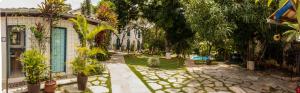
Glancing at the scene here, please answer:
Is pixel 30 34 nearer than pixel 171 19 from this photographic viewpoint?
Yes

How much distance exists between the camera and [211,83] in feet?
42.9

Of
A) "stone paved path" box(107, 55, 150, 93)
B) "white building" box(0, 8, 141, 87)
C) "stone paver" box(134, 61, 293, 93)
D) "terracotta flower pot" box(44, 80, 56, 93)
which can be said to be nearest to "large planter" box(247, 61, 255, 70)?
"stone paver" box(134, 61, 293, 93)

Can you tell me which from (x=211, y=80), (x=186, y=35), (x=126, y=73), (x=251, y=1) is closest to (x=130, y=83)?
(x=126, y=73)

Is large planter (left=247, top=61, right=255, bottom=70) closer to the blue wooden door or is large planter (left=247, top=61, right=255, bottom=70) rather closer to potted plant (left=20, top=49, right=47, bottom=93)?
the blue wooden door

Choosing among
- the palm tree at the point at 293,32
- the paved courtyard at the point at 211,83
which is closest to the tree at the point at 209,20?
the paved courtyard at the point at 211,83

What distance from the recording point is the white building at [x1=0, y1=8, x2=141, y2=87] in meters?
10.7

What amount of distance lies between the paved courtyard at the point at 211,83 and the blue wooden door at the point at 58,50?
12.2 ft

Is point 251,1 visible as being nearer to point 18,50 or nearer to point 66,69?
point 66,69

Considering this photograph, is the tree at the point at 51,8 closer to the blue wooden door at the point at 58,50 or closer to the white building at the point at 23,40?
the white building at the point at 23,40

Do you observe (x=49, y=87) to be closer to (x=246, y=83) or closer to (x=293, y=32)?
(x=293, y=32)

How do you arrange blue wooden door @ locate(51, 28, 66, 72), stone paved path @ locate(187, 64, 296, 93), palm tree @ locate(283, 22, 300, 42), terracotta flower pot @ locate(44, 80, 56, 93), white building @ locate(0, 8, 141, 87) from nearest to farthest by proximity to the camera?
palm tree @ locate(283, 22, 300, 42), terracotta flower pot @ locate(44, 80, 56, 93), white building @ locate(0, 8, 141, 87), stone paved path @ locate(187, 64, 296, 93), blue wooden door @ locate(51, 28, 66, 72)

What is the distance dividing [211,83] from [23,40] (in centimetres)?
801

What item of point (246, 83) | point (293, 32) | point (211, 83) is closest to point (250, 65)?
point (246, 83)

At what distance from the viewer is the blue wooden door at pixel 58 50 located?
1246 cm
